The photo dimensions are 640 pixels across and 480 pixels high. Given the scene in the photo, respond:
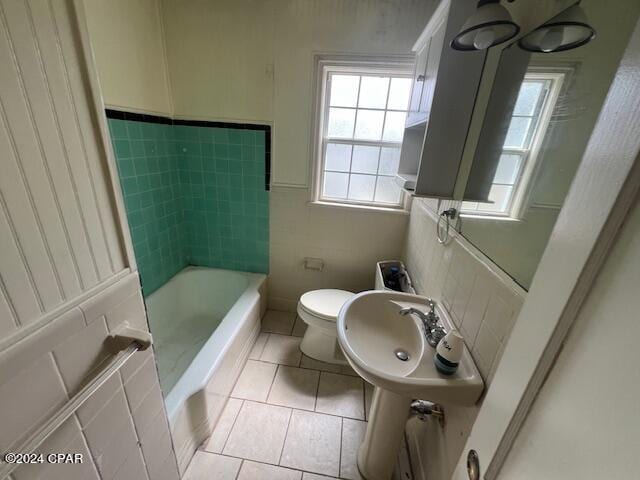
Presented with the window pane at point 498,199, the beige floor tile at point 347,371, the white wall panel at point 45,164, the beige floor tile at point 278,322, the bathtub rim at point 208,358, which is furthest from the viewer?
the beige floor tile at point 278,322

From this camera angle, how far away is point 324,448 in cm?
135

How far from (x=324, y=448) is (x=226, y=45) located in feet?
7.92

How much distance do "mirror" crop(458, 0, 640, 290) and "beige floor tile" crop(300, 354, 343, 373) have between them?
4.15ft

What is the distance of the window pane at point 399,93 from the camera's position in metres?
1.79

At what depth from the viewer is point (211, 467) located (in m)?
1.24

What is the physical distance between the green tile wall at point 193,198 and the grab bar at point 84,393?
122cm

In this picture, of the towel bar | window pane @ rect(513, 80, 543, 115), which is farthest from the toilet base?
window pane @ rect(513, 80, 543, 115)

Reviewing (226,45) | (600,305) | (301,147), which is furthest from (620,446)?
(226,45)

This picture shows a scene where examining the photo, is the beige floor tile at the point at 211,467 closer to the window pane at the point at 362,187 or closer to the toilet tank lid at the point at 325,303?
the toilet tank lid at the point at 325,303

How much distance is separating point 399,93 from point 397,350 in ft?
5.36

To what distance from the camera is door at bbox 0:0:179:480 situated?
0.45 metres

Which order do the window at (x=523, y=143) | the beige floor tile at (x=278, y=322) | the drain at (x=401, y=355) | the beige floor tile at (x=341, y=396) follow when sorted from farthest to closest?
the beige floor tile at (x=278, y=322) → the beige floor tile at (x=341, y=396) → the drain at (x=401, y=355) → the window at (x=523, y=143)

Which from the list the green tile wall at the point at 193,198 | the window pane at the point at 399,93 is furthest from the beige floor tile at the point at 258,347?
the window pane at the point at 399,93

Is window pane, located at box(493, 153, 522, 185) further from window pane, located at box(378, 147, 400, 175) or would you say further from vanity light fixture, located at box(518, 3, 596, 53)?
window pane, located at box(378, 147, 400, 175)
